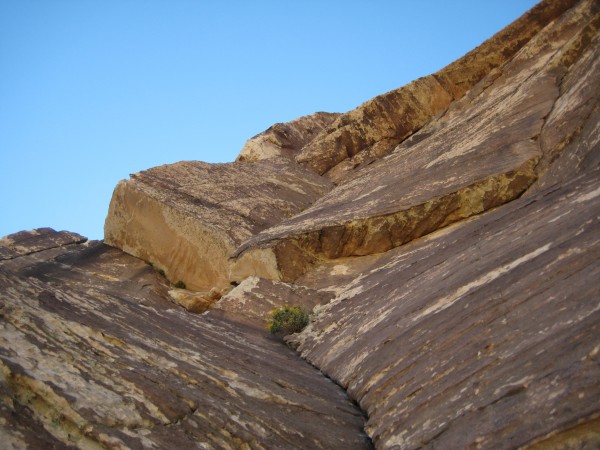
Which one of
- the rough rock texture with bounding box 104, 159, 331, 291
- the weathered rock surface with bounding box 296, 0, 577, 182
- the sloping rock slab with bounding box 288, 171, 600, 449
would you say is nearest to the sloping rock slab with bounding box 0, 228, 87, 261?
the rough rock texture with bounding box 104, 159, 331, 291

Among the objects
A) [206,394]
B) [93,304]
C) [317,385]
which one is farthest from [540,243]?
[93,304]

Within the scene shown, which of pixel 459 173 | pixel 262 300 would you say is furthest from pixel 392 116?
pixel 262 300

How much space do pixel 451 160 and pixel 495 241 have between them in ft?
24.1

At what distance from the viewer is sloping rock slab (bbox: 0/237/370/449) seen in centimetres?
716

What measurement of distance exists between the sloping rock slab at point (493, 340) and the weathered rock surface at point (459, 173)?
3500 millimetres

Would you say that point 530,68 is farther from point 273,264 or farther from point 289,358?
point 289,358

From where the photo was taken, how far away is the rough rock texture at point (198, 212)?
23000mm

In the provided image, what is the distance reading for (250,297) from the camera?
16.6 m

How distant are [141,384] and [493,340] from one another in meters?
4.41

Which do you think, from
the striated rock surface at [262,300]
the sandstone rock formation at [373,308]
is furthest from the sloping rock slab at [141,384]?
the striated rock surface at [262,300]

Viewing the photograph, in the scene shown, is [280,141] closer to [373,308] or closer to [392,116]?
[392,116]

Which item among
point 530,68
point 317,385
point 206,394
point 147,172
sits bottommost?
point 317,385

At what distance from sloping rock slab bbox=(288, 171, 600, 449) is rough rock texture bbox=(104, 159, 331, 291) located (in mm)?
10482

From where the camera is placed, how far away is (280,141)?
33.9 m
